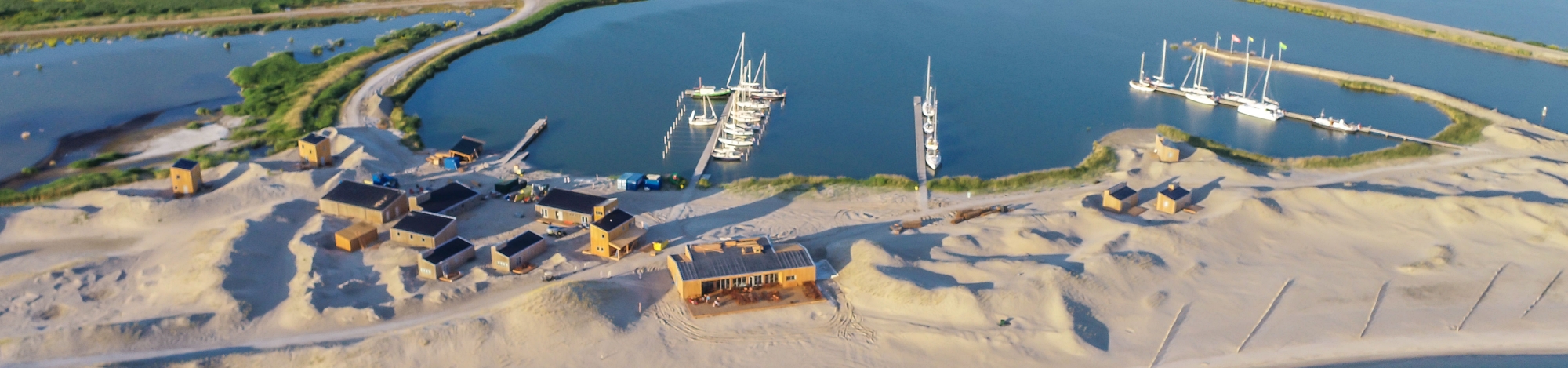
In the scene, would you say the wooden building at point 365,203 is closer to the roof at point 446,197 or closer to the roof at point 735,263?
the roof at point 446,197

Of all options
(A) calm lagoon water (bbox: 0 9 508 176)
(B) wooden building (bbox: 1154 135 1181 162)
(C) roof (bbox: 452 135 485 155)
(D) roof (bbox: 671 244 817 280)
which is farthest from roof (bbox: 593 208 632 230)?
(A) calm lagoon water (bbox: 0 9 508 176)

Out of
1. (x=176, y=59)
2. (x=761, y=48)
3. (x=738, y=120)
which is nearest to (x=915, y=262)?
(x=738, y=120)

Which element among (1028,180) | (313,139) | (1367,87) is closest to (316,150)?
(313,139)

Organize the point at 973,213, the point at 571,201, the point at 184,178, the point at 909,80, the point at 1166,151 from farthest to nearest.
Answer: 1. the point at 909,80
2. the point at 1166,151
3. the point at 184,178
4. the point at 973,213
5. the point at 571,201

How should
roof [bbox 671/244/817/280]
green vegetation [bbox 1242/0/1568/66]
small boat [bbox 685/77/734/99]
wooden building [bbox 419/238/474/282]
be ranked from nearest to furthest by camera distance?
roof [bbox 671/244/817/280]
wooden building [bbox 419/238/474/282]
small boat [bbox 685/77/734/99]
green vegetation [bbox 1242/0/1568/66]

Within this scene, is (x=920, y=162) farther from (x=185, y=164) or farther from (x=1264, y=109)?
(x=185, y=164)

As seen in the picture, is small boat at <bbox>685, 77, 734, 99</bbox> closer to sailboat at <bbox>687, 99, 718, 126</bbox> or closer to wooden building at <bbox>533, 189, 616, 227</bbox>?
sailboat at <bbox>687, 99, 718, 126</bbox>

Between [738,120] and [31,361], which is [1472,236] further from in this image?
[31,361]
